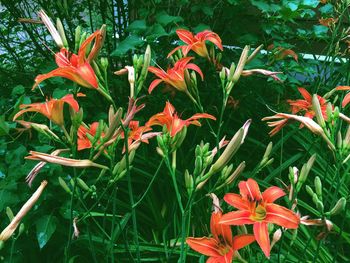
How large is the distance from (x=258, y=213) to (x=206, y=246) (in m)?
0.14

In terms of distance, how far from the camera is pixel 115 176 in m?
1.31

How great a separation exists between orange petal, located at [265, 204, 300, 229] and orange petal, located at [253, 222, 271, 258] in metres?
0.02

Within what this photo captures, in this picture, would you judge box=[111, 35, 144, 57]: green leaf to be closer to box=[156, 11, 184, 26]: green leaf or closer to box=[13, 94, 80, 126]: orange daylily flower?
box=[156, 11, 184, 26]: green leaf

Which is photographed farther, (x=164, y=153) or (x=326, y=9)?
(x=326, y=9)

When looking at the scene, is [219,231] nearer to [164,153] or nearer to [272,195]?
[272,195]

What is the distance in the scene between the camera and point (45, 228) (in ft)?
5.69

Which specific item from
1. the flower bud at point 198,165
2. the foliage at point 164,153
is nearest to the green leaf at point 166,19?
the foliage at point 164,153

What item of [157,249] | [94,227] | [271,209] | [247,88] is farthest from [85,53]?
[247,88]

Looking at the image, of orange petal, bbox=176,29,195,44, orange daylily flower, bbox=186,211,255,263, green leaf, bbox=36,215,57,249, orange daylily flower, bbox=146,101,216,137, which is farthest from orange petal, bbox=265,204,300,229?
green leaf, bbox=36,215,57,249

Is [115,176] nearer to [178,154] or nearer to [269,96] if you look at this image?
[178,154]

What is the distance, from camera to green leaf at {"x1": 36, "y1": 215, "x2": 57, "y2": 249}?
1.71 m

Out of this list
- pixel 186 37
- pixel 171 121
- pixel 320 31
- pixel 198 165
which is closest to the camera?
pixel 198 165

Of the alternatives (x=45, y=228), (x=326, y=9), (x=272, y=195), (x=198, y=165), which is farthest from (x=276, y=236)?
(x=326, y=9)

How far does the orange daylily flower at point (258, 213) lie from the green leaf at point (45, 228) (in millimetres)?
849
